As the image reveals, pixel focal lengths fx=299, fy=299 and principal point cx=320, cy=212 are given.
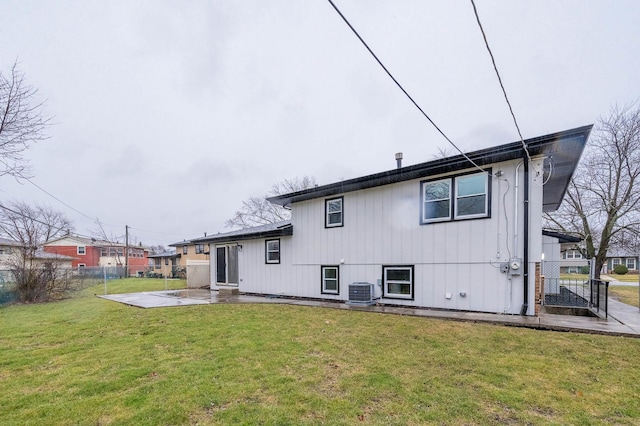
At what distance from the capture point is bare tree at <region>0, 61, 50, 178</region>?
27.0 feet

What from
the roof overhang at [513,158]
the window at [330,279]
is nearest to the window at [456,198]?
the roof overhang at [513,158]

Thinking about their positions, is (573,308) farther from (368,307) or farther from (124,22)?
(124,22)

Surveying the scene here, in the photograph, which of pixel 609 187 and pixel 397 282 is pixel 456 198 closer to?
pixel 397 282

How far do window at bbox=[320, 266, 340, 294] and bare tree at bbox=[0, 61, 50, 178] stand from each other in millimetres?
9615

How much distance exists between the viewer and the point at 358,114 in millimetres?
13531

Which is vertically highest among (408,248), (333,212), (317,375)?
(333,212)

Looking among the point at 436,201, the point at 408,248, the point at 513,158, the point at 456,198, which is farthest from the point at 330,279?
the point at 513,158

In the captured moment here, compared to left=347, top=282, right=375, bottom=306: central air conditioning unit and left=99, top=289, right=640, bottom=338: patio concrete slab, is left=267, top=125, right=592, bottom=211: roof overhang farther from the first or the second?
left=99, top=289, right=640, bottom=338: patio concrete slab

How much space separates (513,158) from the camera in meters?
7.38

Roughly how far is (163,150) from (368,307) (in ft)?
53.1

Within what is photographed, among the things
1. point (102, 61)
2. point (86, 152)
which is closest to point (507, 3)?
point (102, 61)

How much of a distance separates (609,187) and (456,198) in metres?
15.5

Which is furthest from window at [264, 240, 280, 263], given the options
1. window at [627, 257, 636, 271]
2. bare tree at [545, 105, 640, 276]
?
window at [627, 257, 636, 271]

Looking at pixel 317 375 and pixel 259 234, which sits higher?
pixel 259 234
